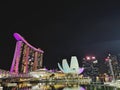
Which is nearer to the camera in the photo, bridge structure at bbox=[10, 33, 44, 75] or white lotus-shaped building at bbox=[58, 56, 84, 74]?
white lotus-shaped building at bbox=[58, 56, 84, 74]

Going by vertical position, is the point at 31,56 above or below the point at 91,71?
above

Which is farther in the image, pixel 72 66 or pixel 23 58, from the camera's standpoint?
pixel 23 58

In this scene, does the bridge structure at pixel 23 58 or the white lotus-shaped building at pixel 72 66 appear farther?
the bridge structure at pixel 23 58

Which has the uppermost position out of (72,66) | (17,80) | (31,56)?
(31,56)

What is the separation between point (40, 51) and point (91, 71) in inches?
1229

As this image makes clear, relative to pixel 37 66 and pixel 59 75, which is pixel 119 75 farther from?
pixel 37 66

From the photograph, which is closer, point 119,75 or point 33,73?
point 119,75

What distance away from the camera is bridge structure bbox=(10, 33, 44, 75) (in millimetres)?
84375

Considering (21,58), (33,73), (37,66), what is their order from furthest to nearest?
1. (37,66)
2. (33,73)
3. (21,58)

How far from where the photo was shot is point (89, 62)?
396ft

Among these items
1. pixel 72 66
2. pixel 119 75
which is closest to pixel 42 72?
pixel 72 66

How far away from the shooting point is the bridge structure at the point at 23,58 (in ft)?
277

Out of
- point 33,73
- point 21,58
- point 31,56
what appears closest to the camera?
point 21,58

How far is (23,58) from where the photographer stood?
90.0m
